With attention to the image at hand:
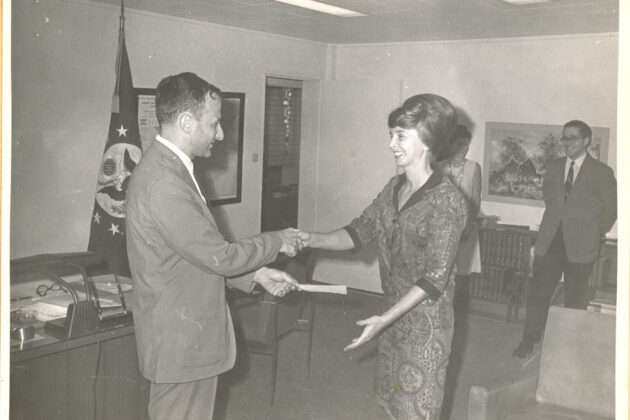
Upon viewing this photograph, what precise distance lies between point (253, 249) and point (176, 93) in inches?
26.4

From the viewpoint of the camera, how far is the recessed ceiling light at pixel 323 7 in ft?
15.1

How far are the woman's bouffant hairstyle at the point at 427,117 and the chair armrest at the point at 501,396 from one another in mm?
1058

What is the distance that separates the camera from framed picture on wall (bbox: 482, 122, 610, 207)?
19.2 ft

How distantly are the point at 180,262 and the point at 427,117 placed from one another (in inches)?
43.1

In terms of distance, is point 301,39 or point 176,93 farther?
point 301,39

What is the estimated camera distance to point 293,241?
2.65 m

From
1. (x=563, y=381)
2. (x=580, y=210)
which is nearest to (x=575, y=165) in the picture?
(x=580, y=210)

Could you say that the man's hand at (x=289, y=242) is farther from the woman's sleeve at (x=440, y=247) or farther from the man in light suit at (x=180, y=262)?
the woman's sleeve at (x=440, y=247)

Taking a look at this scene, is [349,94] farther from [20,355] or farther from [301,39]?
[20,355]

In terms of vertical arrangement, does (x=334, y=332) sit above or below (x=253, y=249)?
below

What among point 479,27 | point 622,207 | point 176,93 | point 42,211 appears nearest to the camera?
point 622,207

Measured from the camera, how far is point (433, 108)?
2305 millimetres

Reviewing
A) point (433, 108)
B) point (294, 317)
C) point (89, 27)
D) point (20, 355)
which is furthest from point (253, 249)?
point (89, 27)

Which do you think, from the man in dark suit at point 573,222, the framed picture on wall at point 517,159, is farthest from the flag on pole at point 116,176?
the framed picture on wall at point 517,159
